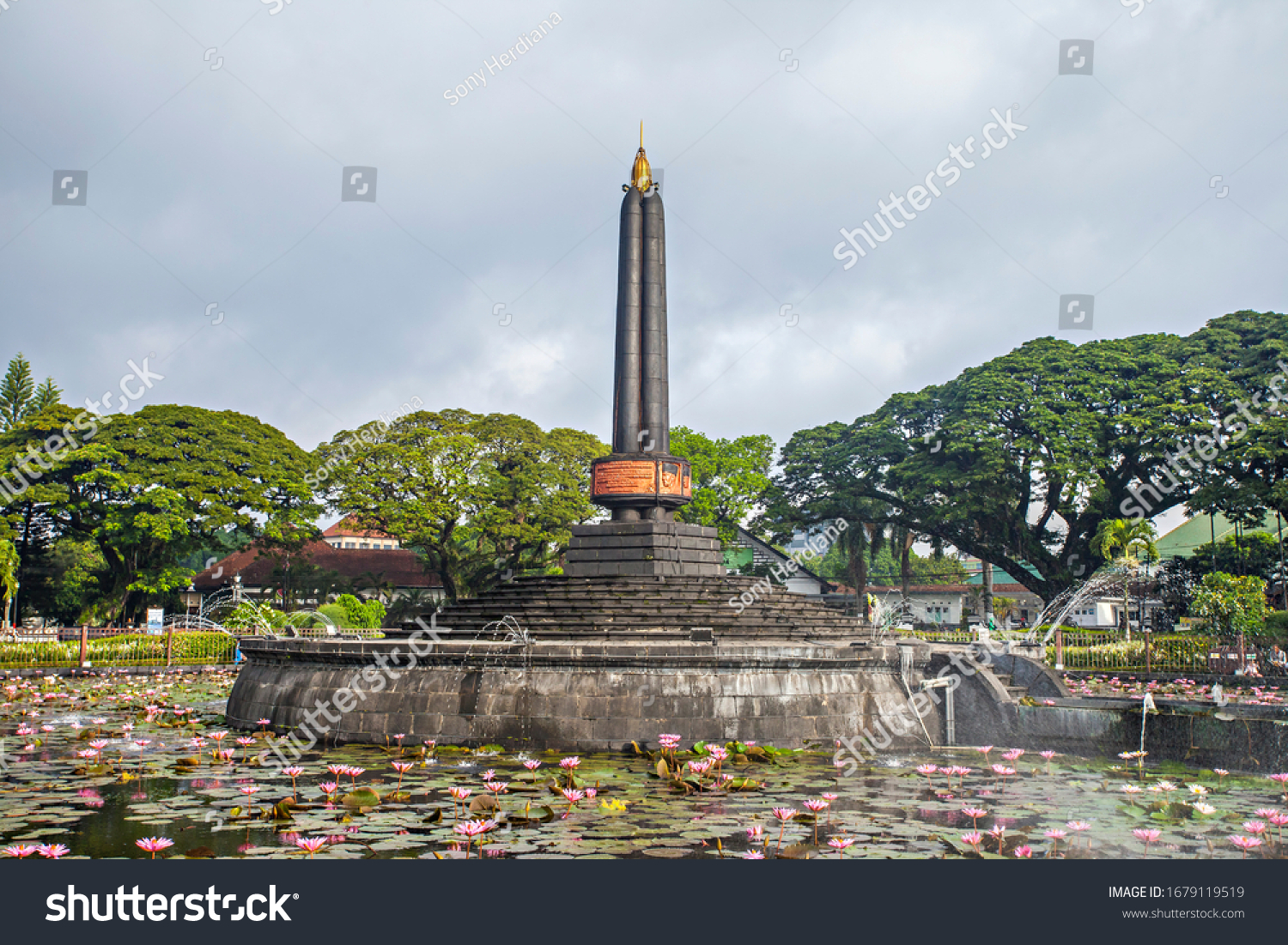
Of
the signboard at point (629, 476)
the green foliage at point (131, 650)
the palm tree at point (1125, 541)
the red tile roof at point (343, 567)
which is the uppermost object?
the signboard at point (629, 476)

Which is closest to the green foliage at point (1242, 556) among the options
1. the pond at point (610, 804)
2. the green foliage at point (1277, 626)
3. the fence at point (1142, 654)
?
the green foliage at point (1277, 626)

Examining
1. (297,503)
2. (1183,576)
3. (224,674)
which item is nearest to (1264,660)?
(1183,576)

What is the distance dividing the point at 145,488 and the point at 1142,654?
34010mm

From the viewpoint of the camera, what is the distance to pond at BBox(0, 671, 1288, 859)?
650 cm

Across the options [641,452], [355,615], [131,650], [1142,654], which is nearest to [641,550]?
[641,452]

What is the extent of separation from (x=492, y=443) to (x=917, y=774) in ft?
107

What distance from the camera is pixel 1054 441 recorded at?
3431cm

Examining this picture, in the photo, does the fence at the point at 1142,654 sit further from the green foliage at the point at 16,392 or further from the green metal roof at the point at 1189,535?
the green foliage at the point at 16,392

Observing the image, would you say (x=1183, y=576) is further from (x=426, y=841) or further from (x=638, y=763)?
(x=426, y=841)

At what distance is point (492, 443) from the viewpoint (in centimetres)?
4081

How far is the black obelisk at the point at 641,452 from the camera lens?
59.9 ft

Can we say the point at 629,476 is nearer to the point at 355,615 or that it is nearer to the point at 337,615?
the point at 355,615

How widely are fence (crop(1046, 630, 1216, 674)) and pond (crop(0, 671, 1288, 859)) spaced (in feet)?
43.1

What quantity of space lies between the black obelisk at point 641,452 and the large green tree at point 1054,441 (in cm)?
1999
